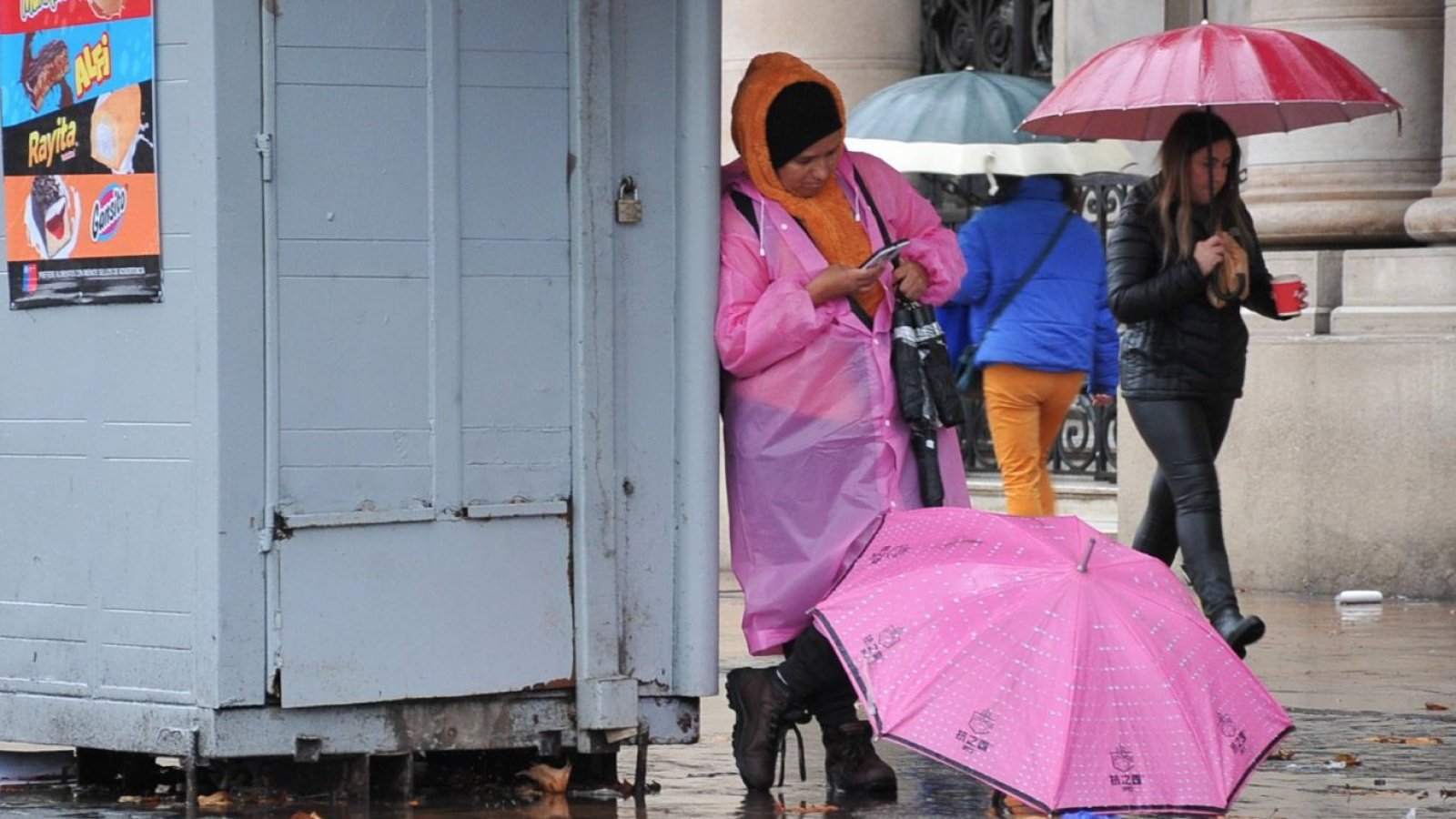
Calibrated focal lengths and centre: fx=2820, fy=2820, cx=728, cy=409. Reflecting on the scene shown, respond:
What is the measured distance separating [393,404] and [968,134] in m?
4.64

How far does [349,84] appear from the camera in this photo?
238 inches

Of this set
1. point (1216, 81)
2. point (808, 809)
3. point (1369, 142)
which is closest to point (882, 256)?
point (808, 809)

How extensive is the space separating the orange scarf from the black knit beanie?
0.04 ft

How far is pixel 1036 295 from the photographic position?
9641 millimetres

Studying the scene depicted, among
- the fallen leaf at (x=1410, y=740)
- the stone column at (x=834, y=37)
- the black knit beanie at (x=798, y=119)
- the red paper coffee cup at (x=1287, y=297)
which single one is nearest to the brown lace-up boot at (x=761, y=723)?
the black knit beanie at (x=798, y=119)

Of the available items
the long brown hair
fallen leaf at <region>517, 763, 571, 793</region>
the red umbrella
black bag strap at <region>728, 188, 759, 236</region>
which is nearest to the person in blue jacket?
the red umbrella

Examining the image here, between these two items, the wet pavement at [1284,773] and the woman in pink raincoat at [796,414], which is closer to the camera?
the wet pavement at [1284,773]

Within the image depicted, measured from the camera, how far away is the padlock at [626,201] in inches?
248

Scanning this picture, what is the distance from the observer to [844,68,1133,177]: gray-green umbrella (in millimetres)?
10180

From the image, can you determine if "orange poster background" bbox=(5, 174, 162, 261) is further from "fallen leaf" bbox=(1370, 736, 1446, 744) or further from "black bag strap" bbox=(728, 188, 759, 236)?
"fallen leaf" bbox=(1370, 736, 1446, 744)

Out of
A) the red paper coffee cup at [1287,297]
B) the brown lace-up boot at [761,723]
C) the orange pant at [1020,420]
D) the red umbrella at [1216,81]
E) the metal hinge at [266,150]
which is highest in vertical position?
the red umbrella at [1216,81]

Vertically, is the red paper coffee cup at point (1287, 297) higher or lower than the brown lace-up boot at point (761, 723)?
higher

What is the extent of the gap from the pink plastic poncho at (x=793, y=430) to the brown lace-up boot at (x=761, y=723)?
0.32ft

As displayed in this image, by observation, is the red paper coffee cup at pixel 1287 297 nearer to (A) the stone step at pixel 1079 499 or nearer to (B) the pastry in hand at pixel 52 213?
(B) the pastry in hand at pixel 52 213
